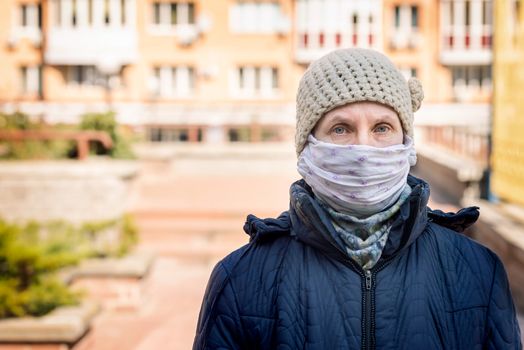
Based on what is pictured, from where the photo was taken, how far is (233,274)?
83.7 inches

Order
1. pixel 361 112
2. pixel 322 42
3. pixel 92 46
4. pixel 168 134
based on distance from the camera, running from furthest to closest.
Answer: pixel 322 42 < pixel 92 46 < pixel 168 134 < pixel 361 112

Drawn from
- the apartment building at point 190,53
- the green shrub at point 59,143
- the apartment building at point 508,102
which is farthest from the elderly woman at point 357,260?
the apartment building at point 190,53

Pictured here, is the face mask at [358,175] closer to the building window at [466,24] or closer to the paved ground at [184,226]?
the paved ground at [184,226]

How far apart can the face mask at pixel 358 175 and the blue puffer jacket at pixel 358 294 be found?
0.22ft

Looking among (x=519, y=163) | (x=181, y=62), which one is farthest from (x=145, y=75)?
(x=519, y=163)

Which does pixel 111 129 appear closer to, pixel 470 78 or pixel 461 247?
pixel 461 247

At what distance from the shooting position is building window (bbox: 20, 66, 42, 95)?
32.5 metres

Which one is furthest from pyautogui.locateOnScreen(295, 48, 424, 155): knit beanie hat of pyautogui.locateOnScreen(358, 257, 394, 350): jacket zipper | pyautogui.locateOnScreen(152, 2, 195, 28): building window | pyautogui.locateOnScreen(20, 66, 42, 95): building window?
pyautogui.locateOnScreen(20, 66, 42, 95): building window

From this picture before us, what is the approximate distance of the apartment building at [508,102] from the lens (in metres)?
8.16

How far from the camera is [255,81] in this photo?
32.1 metres

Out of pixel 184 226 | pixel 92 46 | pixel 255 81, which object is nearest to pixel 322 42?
pixel 255 81

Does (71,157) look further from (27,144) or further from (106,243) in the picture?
(106,243)

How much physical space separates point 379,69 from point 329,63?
0.14 m

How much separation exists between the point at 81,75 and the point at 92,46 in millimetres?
1411
